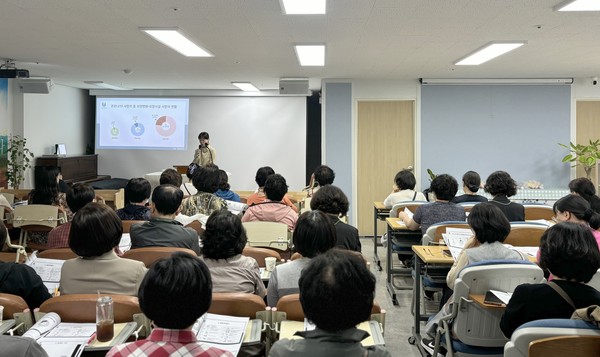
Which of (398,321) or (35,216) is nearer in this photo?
(398,321)

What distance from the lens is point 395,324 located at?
4059mm

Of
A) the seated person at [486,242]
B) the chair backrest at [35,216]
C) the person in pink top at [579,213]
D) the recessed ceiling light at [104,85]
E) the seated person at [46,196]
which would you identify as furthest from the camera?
the recessed ceiling light at [104,85]

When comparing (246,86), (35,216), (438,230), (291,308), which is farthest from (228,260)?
(246,86)

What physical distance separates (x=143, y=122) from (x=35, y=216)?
5.90 metres

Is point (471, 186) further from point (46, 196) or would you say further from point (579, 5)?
point (46, 196)

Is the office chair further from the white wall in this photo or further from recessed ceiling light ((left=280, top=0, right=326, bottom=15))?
the white wall

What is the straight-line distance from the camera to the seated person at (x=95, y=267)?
219 centimetres

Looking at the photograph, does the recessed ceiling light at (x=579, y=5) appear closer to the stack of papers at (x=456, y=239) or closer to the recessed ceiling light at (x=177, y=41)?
the stack of papers at (x=456, y=239)

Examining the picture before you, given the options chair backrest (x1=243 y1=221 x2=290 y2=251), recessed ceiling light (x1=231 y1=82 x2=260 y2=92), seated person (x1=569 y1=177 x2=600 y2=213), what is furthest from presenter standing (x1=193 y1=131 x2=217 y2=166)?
seated person (x1=569 y1=177 x2=600 y2=213)

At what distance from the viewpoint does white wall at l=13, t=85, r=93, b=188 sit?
8898 mm

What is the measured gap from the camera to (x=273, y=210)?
3934 millimetres

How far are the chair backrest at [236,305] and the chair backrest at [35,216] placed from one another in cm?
345

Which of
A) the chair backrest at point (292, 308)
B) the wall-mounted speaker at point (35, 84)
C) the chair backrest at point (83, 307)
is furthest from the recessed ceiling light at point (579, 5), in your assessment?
the wall-mounted speaker at point (35, 84)

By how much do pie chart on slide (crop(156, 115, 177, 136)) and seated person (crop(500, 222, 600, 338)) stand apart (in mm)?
9206
